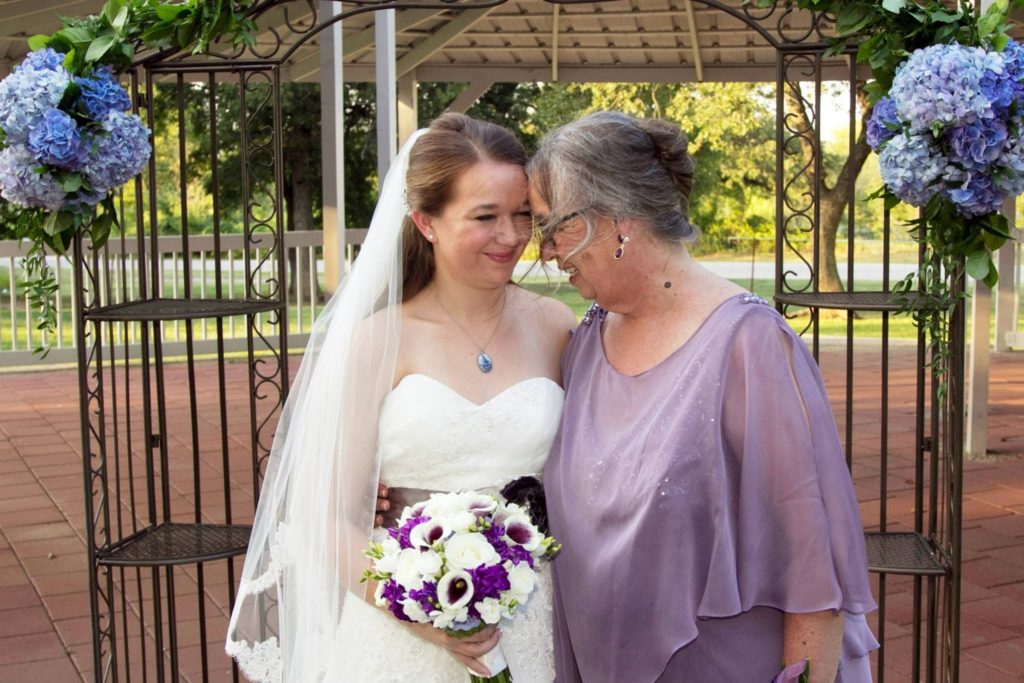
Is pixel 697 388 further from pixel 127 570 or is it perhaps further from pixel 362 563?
pixel 127 570

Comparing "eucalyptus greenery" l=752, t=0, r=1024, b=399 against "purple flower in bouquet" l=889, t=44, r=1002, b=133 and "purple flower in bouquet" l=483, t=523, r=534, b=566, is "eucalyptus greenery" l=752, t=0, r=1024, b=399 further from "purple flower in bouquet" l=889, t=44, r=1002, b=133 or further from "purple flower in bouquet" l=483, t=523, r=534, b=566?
"purple flower in bouquet" l=483, t=523, r=534, b=566

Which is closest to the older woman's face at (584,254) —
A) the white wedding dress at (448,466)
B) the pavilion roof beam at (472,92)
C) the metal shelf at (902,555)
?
the white wedding dress at (448,466)

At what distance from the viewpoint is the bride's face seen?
110 inches

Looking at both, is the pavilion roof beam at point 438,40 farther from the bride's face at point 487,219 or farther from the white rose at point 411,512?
the white rose at point 411,512

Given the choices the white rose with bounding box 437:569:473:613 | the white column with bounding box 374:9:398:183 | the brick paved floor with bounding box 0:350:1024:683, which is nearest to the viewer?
the white rose with bounding box 437:569:473:613

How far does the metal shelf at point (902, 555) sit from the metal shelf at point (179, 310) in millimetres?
1844

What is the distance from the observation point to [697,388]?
2.42 m

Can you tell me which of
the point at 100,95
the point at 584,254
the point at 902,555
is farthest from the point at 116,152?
the point at 902,555

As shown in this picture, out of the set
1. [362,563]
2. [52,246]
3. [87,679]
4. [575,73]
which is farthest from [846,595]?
[575,73]

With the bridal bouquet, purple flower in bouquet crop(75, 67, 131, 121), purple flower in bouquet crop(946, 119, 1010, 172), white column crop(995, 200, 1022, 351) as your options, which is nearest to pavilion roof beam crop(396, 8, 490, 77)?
white column crop(995, 200, 1022, 351)

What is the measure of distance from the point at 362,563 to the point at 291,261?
1186 centimetres

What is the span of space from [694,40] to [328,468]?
7678 millimetres

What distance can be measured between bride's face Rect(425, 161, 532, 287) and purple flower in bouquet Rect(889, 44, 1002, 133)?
94 cm

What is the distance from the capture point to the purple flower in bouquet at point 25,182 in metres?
3.02
